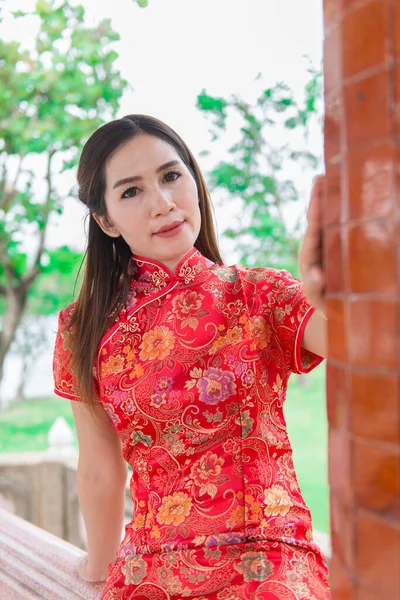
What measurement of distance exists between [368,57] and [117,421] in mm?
965

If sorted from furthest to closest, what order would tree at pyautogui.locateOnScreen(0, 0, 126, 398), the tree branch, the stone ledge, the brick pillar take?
the tree branch, tree at pyautogui.locateOnScreen(0, 0, 126, 398), the stone ledge, the brick pillar

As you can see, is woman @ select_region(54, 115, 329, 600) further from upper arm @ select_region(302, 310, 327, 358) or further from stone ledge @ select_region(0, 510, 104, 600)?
stone ledge @ select_region(0, 510, 104, 600)

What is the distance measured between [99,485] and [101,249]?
53 centimetres

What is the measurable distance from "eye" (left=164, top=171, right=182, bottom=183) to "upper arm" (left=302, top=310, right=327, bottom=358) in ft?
→ 1.33

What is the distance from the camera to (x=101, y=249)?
4.99 ft

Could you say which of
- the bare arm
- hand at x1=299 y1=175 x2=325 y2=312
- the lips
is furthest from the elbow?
hand at x1=299 y1=175 x2=325 y2=312

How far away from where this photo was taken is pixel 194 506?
122 cm

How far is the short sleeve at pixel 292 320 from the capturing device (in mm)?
1213

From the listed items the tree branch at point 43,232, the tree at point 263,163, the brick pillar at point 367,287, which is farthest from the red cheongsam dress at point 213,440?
the tree branch at point 43,232

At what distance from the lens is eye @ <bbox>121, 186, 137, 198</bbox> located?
1.35m

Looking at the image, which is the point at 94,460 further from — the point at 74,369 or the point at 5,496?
the point at 5,496

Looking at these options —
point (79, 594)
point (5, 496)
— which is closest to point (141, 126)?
point (79, 594)

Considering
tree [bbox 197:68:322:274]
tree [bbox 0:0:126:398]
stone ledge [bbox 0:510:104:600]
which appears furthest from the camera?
tree [bbox 0:0:126:398]

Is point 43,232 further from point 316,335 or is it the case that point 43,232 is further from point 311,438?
point 316,335
